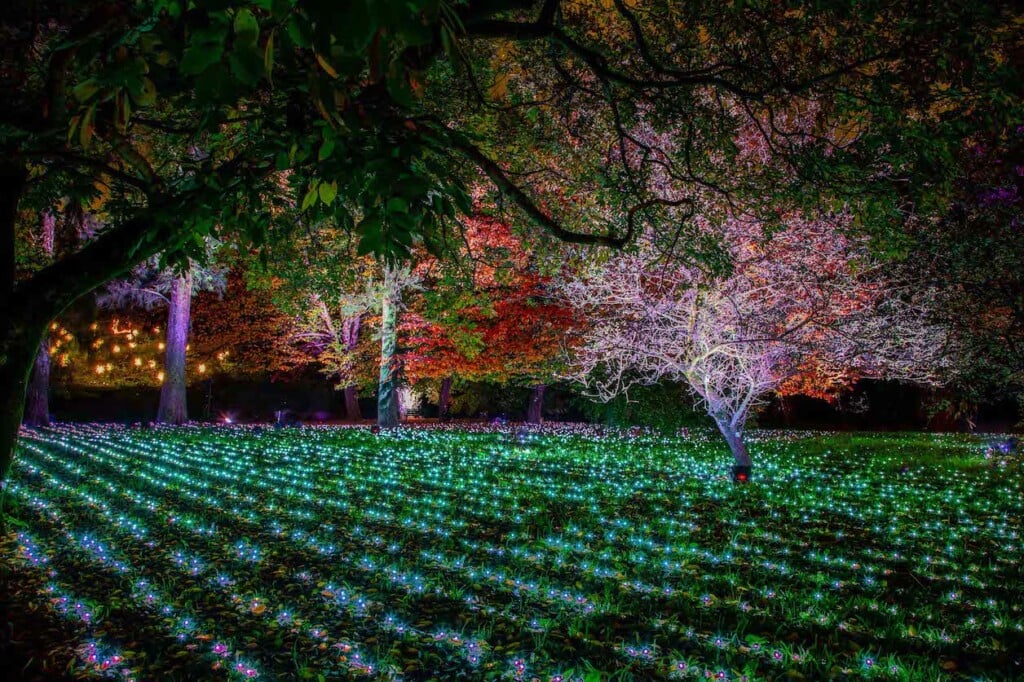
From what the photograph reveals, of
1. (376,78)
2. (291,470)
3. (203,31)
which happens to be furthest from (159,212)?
(291,470)

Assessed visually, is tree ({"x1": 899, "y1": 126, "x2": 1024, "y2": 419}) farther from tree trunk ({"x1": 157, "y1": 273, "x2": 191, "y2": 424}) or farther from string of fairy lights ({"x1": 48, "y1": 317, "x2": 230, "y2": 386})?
string of fairy lights ({"x1": 48, "y1": 317, "x2": 230, "y2": 386})

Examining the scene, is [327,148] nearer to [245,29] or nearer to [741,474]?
[245,29]

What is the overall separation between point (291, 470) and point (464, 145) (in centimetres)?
844

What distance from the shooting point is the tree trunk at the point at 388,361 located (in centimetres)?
1869

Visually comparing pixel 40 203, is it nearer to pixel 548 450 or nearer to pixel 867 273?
pixel 548 450

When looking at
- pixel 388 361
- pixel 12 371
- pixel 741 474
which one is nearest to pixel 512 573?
pixel 12 371

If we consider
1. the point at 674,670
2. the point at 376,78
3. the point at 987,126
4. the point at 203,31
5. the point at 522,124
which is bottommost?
the point at 674,670

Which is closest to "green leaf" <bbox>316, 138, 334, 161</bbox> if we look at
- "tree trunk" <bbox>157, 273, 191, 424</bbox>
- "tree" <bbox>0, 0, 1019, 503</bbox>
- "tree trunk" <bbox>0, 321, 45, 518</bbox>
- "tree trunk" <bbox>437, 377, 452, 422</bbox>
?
"tree" <bbox>0, 0, 1019, 503</bbox>

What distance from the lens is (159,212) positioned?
343 cm

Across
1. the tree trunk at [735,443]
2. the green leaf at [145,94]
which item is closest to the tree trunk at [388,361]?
the tree trunk at [735,443]

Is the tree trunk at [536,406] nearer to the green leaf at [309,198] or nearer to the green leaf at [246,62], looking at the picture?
the green leaf at [309,198]

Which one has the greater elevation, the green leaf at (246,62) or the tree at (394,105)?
the tree at (394,105)

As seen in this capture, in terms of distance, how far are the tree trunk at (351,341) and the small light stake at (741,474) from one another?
1736 cm

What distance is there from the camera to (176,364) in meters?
20.5
